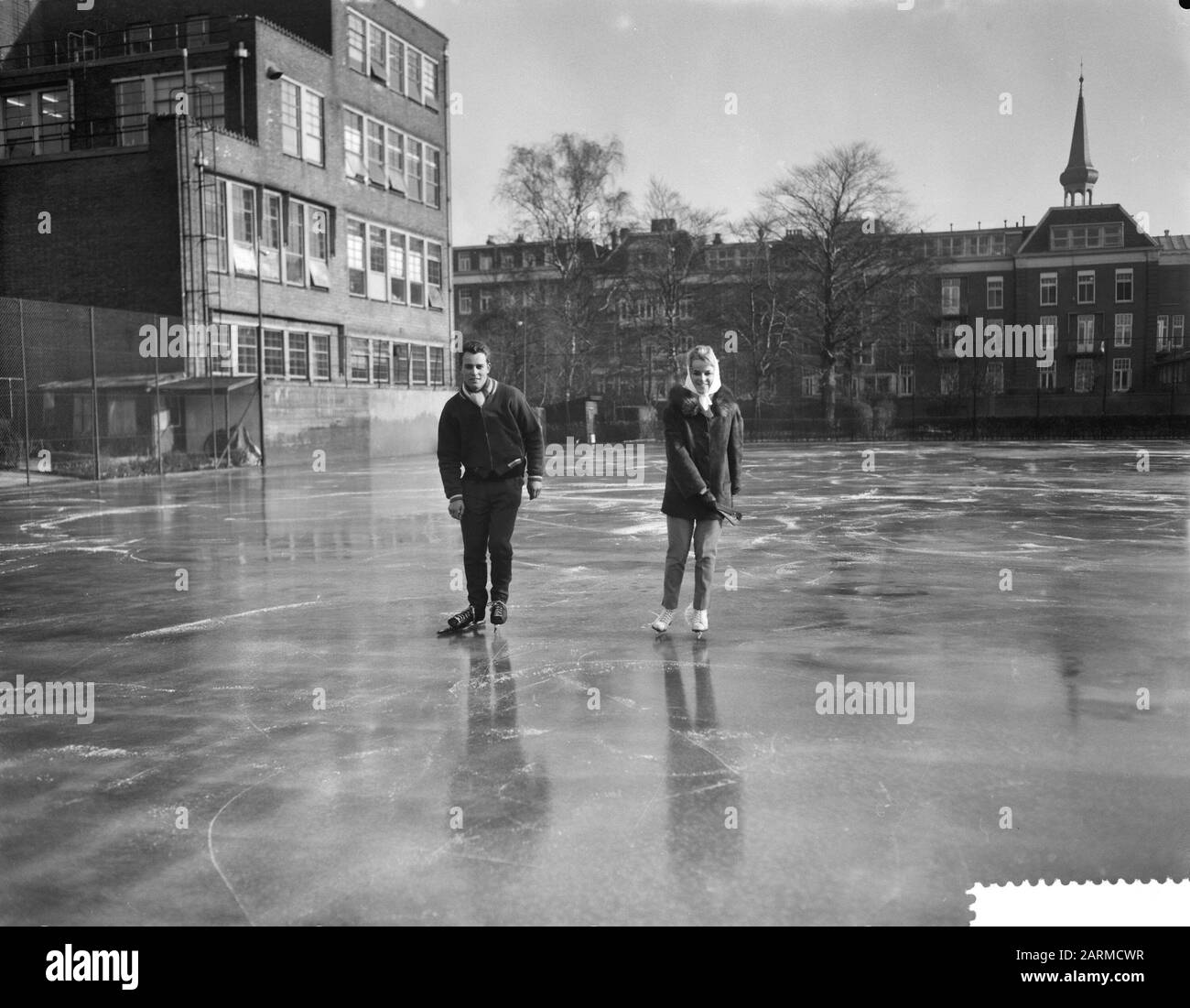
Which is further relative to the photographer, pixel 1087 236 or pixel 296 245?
pixel 1087 236

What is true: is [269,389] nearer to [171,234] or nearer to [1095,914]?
[171,234]

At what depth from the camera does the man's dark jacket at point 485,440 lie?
8.25 metres

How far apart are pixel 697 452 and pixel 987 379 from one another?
6410 cm

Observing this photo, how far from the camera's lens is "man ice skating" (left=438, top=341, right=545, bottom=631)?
325 inches

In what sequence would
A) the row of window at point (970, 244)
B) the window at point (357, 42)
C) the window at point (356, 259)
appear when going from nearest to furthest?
the window at point (357, 42) → the window at point (356, 259) → the row of window at point (970, 244)

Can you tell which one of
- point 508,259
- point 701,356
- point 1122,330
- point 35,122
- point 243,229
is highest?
point 508,259

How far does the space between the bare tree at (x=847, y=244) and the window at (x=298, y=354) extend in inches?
1002

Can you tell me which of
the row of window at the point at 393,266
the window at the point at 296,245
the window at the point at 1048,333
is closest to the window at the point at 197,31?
the window at the point at 296,245

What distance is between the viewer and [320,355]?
129ft

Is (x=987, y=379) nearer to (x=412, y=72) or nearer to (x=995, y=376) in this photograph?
(x=995, y=376)

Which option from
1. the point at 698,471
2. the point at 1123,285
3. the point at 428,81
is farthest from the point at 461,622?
the point at 1123,285

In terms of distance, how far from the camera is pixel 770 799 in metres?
4.60

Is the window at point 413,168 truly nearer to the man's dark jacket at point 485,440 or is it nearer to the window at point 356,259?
the window at point 356,259

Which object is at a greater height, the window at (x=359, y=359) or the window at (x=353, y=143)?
the window at (x=353, y=143)
